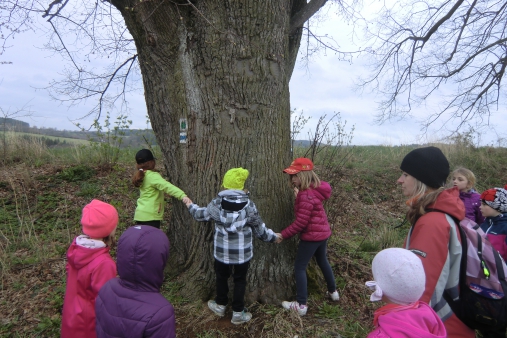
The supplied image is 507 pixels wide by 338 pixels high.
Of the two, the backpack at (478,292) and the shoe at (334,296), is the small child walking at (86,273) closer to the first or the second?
the backpack at (478,292)

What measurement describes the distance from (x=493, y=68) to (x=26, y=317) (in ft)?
38.3

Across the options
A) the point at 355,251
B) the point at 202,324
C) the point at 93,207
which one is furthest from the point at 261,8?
the point at 355,251

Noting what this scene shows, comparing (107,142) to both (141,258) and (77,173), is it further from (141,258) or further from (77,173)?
(141,258)

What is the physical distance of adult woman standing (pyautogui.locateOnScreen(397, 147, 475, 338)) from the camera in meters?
1.89

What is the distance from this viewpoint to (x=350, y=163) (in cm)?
1085

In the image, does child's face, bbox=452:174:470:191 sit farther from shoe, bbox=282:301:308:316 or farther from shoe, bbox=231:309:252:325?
shoe, bbox=231:309:252:325

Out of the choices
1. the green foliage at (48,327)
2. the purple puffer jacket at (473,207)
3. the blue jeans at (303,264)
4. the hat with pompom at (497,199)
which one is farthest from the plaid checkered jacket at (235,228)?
the purple puffer jacket at (473,207)

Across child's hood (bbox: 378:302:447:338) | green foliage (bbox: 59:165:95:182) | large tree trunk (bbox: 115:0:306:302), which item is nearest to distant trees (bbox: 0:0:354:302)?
large tree trunk (bbox: 115:0:306:302)

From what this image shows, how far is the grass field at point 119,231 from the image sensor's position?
10.9 ft

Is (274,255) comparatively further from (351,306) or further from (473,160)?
(473,160)

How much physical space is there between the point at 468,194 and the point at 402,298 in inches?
147

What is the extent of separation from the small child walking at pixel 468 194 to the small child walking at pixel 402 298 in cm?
351

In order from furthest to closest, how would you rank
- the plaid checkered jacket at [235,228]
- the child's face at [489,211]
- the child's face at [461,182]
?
the child's face at [461,182] < the child's face at [489,211] < the plaid checkered jacket at [235,228]

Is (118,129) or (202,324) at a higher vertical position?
(118,129)
